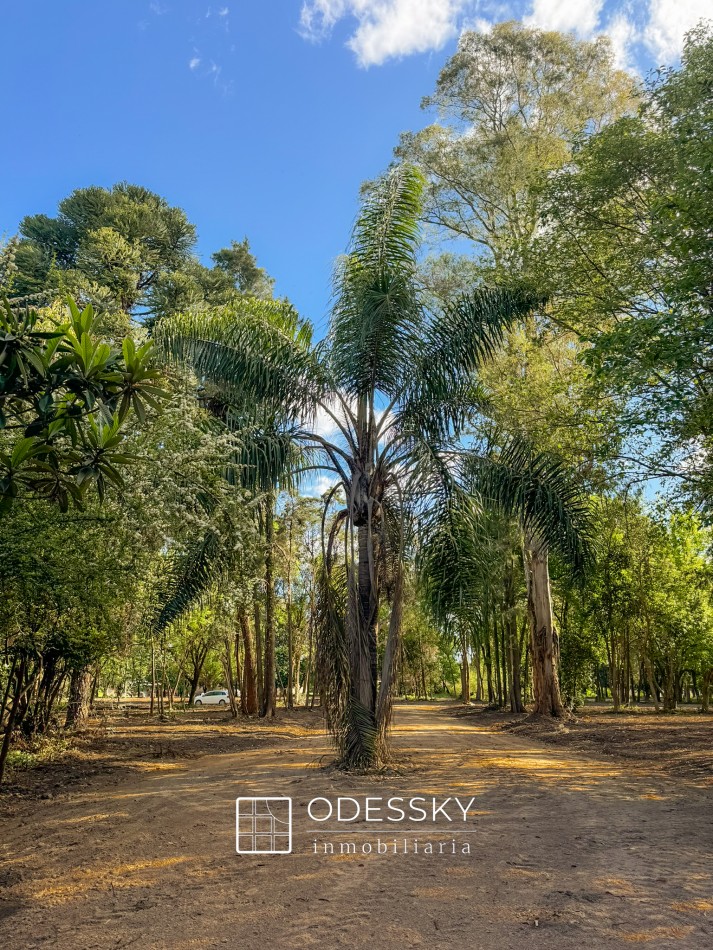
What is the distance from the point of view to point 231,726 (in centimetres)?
1989

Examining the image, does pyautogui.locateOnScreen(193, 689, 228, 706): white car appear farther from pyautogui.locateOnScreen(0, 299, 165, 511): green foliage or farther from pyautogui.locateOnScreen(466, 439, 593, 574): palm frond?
pyautogui.locateOnScreen(0, 299, 165, 511): green foliage

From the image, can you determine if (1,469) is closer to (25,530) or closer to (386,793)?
(25,530)

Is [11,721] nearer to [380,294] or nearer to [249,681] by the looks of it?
[380,294]

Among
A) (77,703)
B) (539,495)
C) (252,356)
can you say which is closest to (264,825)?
(539,495)

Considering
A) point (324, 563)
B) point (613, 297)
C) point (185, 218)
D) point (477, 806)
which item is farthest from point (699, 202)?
point (185, 218)

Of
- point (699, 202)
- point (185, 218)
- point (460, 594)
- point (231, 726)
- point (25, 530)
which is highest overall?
point (185, 218)

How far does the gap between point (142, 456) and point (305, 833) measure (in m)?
4.45

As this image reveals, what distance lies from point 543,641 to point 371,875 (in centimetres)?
1417

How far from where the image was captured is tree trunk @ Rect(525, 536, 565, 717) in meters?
18.3

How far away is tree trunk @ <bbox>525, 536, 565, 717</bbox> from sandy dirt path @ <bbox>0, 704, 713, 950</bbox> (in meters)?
9.53

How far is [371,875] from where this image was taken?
5094mm

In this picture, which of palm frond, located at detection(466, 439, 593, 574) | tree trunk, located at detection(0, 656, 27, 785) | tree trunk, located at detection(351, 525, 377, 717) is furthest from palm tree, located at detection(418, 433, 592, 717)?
tree trunk, located at detection(0, 656, 27, 785)

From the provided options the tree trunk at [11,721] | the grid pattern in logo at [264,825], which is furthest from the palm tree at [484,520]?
the tree trunk at [11,721]

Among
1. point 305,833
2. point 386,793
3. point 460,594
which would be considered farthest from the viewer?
point 460,594
